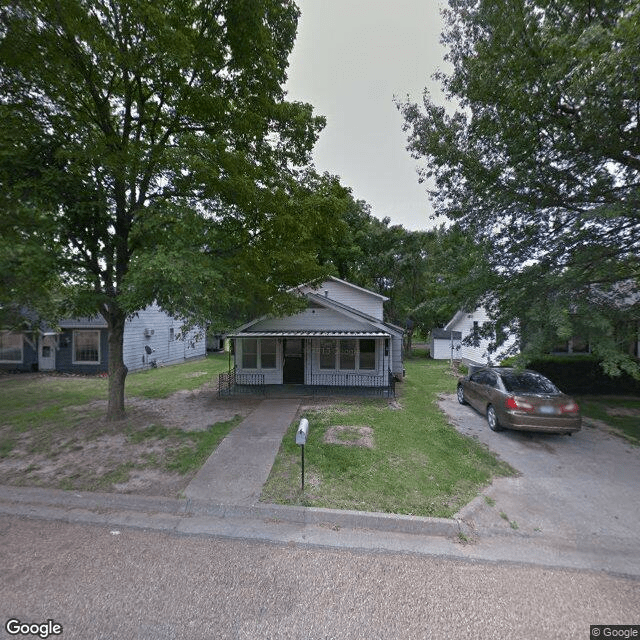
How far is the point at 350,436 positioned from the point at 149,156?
713cm

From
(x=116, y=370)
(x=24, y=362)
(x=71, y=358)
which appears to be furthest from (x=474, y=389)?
(x=24, y=362)

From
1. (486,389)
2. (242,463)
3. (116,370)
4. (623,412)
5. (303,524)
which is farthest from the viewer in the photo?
(623,412)

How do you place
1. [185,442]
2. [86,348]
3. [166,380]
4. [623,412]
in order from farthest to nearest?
[86,348]
[166,380]
[623,412]
[185,442]

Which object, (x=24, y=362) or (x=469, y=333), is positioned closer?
(x=24, y=362)

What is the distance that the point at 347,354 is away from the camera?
1288 centimetres

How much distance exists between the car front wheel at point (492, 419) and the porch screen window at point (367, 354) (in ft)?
16.8

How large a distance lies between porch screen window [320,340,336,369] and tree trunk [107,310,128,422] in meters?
6.93

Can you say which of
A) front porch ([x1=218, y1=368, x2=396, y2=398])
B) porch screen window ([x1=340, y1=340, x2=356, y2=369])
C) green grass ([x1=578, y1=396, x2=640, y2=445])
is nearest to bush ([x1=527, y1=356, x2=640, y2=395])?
green grass ([x1=578, y1=396, x2=640, y2=445])

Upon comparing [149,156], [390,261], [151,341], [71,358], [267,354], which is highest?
[390,261]

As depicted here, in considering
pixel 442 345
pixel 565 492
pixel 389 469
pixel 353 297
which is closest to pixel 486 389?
pixel 565 492

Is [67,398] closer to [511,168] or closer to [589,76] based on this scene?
[511,168]

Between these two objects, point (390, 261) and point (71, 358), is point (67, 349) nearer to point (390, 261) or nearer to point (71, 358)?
point (71, 358)

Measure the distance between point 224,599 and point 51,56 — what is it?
8.72 m

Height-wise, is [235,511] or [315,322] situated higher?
[315,322]
